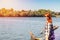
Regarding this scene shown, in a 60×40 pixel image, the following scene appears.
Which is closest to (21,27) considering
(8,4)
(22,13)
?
(22,13)

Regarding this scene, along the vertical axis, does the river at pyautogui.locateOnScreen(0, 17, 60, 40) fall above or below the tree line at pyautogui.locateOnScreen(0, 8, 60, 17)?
below

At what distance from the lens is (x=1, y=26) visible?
3.55 meters


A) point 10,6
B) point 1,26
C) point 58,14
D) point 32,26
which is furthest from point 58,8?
point 1,26

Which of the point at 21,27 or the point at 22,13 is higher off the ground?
the point at 22,13

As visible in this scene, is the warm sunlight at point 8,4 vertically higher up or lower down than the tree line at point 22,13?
higher up

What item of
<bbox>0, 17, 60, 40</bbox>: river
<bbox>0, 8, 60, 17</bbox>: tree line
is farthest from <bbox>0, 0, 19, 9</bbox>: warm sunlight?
<bbox>0, 17, 60, 40</bbox>: river

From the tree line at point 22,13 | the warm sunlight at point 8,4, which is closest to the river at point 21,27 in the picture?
the tree line at point 22,13

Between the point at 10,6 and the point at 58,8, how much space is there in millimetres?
967

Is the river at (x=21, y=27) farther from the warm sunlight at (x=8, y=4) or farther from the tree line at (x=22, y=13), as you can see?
the warm sunlight at (x=8, y=4)

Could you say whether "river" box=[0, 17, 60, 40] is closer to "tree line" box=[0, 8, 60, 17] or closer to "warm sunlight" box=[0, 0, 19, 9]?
"tree line" box=[0, 8, 60, 17]

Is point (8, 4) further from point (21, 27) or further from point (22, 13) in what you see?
point (21, 27)

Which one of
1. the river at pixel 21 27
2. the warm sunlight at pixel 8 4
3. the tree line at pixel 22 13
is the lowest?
the river at pixel 21 27

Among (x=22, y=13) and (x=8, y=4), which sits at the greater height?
(x=8, y=4)

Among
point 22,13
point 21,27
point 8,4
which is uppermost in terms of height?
point 8,4
